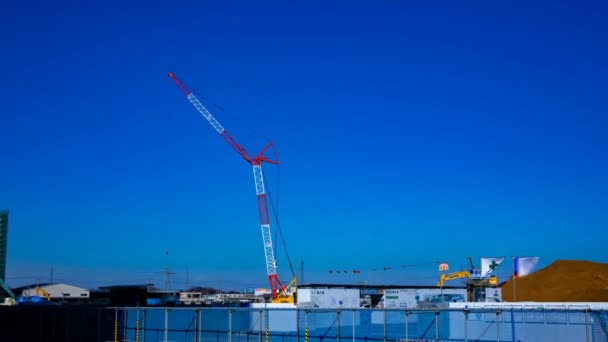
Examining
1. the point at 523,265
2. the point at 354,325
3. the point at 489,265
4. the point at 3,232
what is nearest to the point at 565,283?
the point at 489,265

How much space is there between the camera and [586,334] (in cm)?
2952

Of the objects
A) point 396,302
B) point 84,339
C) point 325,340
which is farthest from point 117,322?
point 396,302

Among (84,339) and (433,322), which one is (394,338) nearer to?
(433,322)

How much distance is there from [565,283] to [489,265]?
11.6 metres

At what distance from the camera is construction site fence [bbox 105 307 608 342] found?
33281 millimetres

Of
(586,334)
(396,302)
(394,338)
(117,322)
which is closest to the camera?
(586,334)

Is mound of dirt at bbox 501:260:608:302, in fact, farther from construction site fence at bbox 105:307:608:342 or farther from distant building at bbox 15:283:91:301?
distant building at bbox 15:283:91:301

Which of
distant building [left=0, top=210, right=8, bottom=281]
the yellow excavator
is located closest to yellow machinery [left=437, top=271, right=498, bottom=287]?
the yellow excavator

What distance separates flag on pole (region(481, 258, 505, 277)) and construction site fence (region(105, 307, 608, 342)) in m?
73.0

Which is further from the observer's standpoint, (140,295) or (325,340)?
(140,295)

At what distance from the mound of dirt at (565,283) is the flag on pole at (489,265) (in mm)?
6677

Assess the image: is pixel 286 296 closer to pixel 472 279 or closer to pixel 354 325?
pixel 472 279

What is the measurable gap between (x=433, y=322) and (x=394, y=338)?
197 centimetres

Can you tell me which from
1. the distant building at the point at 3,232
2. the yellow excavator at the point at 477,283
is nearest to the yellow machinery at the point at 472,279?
the yellow excavator at the point at 477,283
